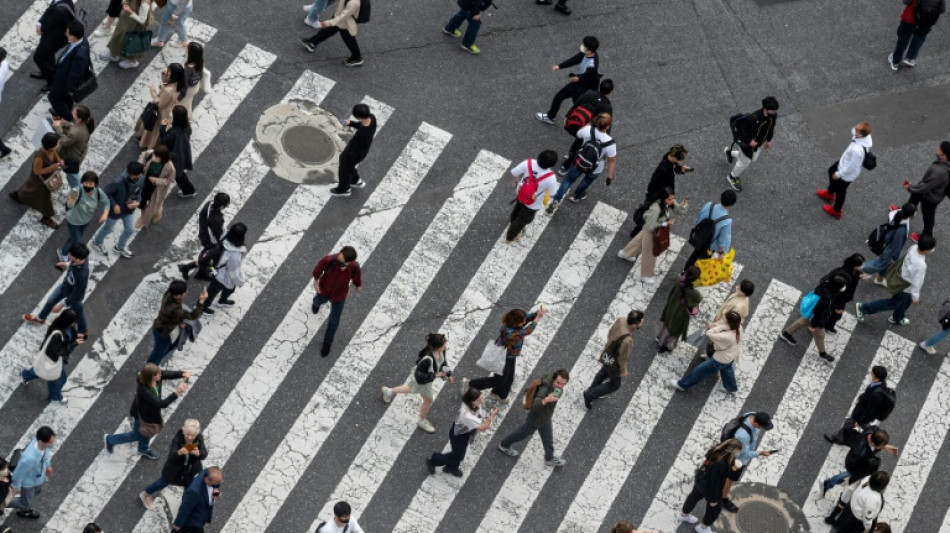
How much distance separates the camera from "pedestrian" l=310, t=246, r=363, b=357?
55.0ft

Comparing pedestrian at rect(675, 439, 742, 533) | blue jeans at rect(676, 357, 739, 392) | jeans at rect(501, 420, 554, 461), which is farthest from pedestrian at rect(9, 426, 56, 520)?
blue jeans at rect(676, 357, 739, 392)

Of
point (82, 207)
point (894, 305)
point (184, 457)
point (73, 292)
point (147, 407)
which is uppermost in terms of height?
point (894, 305)

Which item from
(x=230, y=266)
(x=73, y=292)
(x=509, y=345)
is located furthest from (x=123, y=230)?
(x=509, y=345)

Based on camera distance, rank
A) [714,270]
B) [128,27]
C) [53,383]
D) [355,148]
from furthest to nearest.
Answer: [128,27] < [355,148] < [714,270] < [53,383]

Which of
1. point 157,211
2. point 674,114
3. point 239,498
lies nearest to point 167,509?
point 239,498

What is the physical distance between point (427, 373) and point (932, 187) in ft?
27.6

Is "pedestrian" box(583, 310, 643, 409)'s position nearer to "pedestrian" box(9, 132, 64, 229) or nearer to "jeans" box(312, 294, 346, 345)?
"jeans" box(312, 294, 346, 345)

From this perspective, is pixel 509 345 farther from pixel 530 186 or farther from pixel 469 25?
pixel 469 25

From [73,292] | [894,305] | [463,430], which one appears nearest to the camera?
[463,430]

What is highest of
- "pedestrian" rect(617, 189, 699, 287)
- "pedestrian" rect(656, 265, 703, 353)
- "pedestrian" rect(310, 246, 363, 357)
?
"pedestrian" rect(617, 189, 699, 287)

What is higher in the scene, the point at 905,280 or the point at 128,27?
the point at 905,280

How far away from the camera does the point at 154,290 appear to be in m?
17.8

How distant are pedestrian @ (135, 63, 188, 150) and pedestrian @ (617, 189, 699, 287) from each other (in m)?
6.66

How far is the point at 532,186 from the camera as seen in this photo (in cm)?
1845
